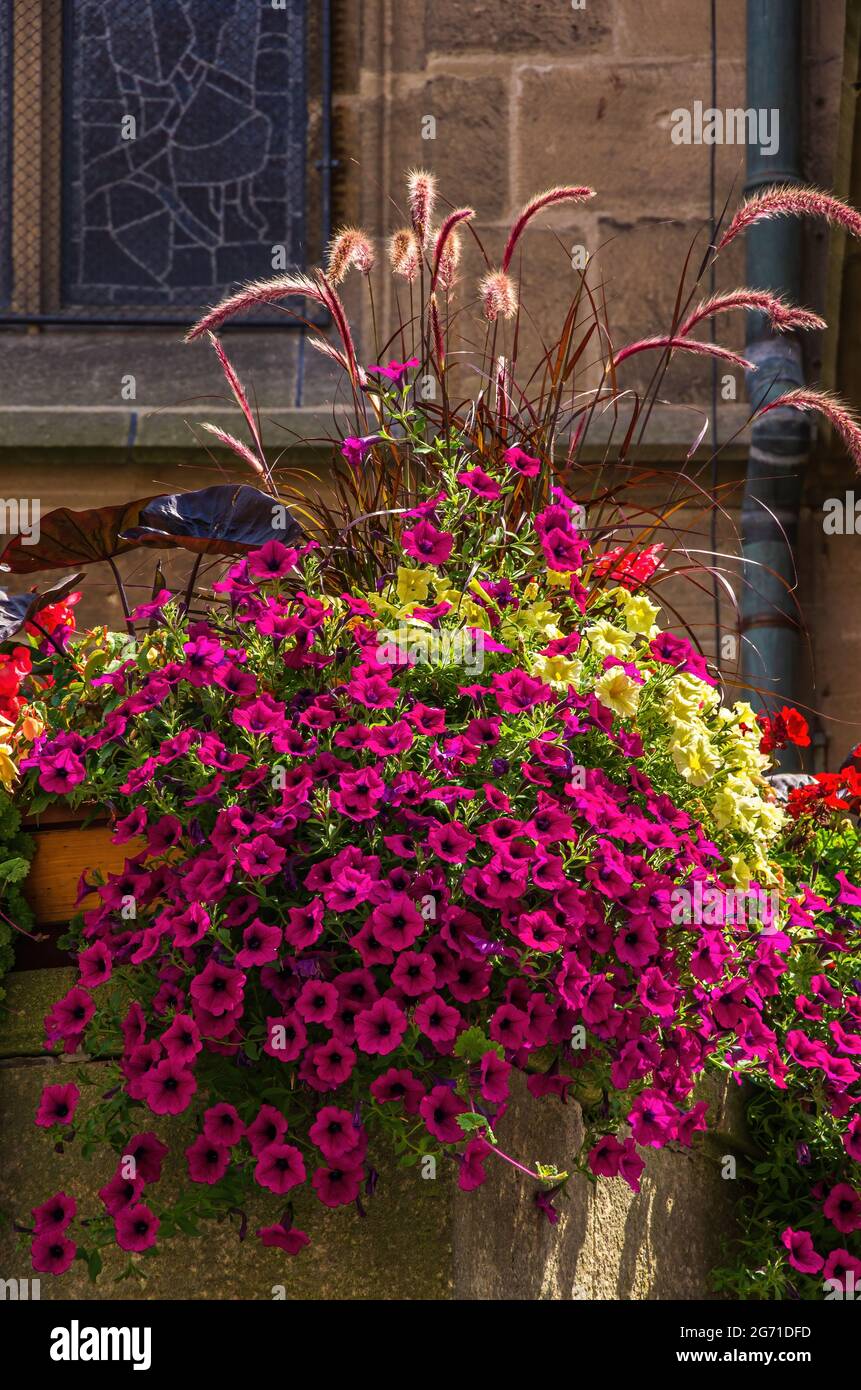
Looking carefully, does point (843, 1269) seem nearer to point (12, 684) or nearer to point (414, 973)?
point (414, 973)

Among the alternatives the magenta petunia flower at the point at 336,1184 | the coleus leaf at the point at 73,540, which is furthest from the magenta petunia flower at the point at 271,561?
the magenta petunia flower at the point at 336,1184

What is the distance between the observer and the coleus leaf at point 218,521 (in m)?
2.49

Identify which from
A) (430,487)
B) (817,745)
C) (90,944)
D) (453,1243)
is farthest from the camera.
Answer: (817,745)

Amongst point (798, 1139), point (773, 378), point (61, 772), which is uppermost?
point (773, 378)

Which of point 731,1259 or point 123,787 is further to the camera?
point 731,1259

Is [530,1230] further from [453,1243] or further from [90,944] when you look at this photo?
[90,944]

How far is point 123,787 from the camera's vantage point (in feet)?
6.79

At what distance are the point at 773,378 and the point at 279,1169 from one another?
166 inches

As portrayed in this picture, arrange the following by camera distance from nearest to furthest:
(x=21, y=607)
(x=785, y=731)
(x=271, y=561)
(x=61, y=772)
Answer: (x=61, y=772) → (x=271, y=561) → (x=21, y=607) → (x=785, y=731)

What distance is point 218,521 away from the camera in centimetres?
252

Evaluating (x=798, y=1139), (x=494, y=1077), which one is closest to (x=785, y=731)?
(x=798, y=1139)

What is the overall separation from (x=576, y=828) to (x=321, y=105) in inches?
189

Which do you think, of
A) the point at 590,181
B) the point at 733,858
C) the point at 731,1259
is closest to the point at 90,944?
the point at 733,858

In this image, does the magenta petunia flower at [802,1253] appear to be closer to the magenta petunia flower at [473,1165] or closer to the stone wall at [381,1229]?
the stone wall at [381,1229]
